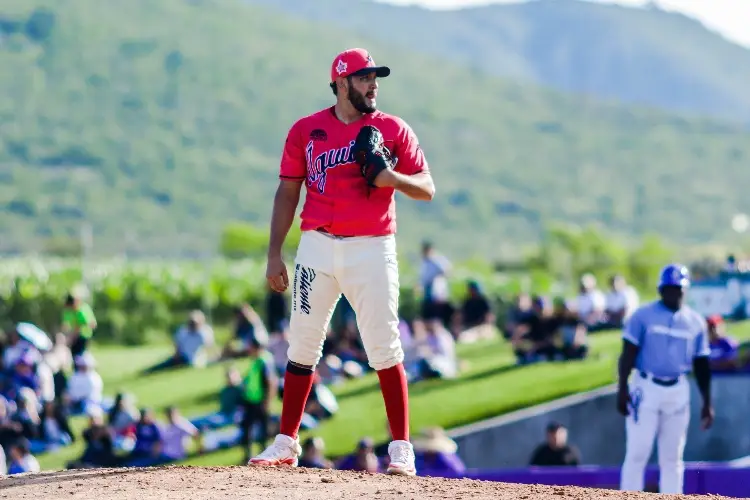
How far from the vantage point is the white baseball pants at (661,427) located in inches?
356

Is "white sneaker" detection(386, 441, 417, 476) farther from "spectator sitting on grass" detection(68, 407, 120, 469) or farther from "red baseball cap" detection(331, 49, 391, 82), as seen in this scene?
"spectator sitting on grass" detection(68, 407, 120, 469)

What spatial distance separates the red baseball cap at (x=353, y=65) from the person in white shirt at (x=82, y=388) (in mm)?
12019

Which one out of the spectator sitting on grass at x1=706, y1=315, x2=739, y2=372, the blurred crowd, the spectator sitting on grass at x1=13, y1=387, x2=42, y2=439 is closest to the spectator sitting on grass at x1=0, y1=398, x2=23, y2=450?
the blurred crowd

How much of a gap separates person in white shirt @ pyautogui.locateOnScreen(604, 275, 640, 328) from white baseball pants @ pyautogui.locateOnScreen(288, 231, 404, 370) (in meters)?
11.3

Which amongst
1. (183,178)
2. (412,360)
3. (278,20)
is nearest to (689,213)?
(183,178)

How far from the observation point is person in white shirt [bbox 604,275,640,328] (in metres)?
17.7

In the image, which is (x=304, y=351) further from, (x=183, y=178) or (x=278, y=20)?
(x=278, y=20)

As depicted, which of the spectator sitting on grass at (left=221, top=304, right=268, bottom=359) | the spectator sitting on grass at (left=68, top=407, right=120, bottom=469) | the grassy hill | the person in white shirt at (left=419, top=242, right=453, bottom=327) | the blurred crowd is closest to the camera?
the blurred crowd

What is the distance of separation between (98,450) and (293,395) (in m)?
8.30

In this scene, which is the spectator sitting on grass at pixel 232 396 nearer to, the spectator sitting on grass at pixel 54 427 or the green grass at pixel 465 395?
the green grass at pixel 465 395

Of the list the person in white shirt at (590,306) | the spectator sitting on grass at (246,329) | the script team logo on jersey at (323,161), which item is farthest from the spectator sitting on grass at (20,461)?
the person in white shirt at (590,306)

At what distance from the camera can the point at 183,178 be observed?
118062 millimetres

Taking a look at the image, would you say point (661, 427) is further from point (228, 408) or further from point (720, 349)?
point (228, 408)

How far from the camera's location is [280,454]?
7.00 meters
